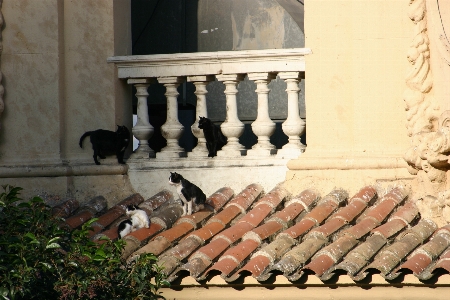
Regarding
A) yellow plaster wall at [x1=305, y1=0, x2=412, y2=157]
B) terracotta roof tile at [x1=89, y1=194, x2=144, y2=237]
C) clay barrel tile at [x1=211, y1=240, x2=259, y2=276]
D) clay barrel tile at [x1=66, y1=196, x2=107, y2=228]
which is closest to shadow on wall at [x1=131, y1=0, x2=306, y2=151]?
yellow plaster wall at [x1=305, y1=0, x2=412, y2=157]

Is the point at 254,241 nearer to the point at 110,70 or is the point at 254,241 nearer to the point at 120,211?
the point at 120,211

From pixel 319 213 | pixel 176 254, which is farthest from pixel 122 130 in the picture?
pixel 319 213

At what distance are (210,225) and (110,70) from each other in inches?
75.8

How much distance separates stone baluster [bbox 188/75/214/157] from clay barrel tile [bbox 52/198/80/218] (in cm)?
111

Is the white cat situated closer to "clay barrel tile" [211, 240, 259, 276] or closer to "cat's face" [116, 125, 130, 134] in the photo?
"clay barrel tile" [211, 240, 259, 276]

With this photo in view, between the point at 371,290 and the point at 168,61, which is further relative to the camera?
the point at 168,61

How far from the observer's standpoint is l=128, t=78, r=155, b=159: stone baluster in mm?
9266

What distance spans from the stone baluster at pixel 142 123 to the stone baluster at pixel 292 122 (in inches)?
49.2

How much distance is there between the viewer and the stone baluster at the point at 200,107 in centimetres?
906

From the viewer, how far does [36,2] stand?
916 cm

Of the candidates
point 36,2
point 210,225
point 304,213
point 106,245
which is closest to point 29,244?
point 106,245

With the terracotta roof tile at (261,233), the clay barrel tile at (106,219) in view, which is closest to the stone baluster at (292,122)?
the terracotta roof tile at (261,233)

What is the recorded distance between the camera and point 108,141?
905 centimetres

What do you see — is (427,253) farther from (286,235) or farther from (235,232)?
(235,232)
